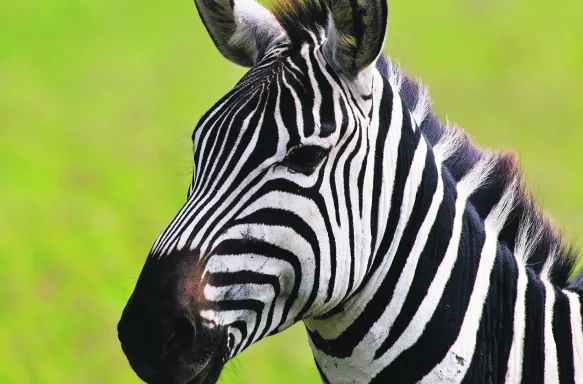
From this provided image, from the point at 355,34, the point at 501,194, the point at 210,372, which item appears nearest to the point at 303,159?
the point at 355,34

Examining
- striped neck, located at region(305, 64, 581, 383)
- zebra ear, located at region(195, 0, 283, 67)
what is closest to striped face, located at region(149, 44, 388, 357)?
striped neck, located at region(305, 64, 581, 383)

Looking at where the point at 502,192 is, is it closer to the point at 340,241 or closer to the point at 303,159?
the point at 340,241

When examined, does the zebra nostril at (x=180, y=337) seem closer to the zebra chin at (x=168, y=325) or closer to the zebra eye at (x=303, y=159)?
the zebra chin at (x=168, y=325)

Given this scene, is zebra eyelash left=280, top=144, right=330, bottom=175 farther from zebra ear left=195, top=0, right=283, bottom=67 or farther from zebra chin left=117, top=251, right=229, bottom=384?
zebra ear left=195, top=0, right=283, bottom=67

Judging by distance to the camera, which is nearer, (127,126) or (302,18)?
(302,18)

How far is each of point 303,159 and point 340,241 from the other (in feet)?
1.41

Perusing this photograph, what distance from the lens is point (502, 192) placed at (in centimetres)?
473

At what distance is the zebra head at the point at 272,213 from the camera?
3596mm

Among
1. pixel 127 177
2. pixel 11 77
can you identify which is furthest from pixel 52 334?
pixel 11 77

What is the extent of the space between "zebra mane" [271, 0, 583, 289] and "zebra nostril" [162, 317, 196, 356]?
180 centimetres

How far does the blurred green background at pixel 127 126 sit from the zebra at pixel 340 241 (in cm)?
732

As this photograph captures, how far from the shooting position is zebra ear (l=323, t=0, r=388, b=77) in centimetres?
382

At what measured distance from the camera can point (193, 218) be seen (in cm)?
372

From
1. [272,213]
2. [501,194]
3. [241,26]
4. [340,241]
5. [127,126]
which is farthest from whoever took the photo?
[127,126]
